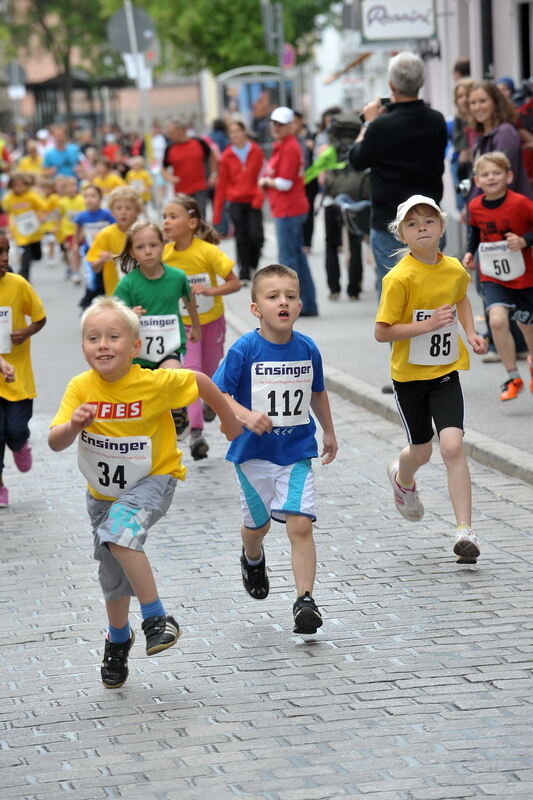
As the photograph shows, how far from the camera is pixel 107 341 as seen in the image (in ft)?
18.8

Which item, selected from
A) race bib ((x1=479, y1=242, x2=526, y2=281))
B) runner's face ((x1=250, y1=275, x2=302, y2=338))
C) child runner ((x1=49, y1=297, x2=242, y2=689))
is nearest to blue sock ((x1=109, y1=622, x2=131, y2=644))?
child runner ((x1=49, y1=297, x2=242, y2=689))

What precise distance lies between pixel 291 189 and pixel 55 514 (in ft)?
28.3

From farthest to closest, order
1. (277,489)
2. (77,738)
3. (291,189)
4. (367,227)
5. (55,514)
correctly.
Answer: (291,189), (367,227), (55,514), (277,489), (77,738)

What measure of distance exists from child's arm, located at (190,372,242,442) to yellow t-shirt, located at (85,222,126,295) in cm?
652

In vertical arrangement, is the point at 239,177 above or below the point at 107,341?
below

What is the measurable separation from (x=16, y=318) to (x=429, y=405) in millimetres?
2834

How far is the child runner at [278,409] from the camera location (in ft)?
21.0

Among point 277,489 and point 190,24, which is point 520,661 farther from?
Answer: point 190,24

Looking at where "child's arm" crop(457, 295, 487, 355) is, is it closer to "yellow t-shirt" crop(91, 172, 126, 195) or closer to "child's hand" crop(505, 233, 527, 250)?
"child's hand" crop(505, 233, 527, 250)

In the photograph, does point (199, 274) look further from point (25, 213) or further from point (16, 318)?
point (25, 213)

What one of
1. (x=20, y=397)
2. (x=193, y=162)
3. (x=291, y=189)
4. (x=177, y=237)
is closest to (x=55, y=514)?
(x=20, y=397)

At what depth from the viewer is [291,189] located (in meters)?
17.1

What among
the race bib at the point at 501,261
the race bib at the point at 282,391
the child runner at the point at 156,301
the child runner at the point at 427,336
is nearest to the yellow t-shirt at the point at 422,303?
the child runner at the point at 427,336

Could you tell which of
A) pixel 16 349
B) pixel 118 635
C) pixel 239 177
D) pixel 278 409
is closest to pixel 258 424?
pixel 278 409
